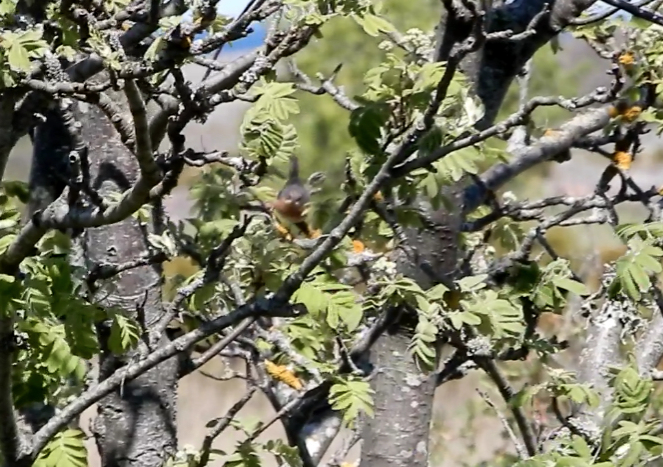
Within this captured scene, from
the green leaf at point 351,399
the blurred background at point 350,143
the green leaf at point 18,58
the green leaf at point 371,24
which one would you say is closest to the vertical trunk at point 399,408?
the green leaf at point 351,399

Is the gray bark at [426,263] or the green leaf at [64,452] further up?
the gray bark at [426,263]

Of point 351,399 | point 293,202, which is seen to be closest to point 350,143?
point 293,202

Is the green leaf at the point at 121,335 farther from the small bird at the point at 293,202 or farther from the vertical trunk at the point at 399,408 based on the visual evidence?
the small bird at the point at 293,202

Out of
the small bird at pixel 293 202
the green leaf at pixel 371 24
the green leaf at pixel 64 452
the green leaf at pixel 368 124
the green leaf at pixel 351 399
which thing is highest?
the small bird at pixel 293 202

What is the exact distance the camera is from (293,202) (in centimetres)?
332

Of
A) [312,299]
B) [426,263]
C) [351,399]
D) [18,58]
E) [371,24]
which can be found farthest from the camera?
[426,263]

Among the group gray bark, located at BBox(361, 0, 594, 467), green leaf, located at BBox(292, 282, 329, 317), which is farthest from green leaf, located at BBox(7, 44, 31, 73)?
gray bark, located at BBox(361, 0, 594, 467)

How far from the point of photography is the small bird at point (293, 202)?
313 cm

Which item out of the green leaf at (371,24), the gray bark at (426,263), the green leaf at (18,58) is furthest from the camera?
the gray bark at (426,263)

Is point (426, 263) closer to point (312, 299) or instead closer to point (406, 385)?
point (406, 385)

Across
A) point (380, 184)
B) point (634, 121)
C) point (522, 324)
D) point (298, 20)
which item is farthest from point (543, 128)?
point (298, 20)

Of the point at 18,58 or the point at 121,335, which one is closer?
the point at 18,58

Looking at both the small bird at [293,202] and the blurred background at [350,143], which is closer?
the small bird at [293,202]

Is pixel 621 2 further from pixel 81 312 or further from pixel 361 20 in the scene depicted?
pixel 81 312
